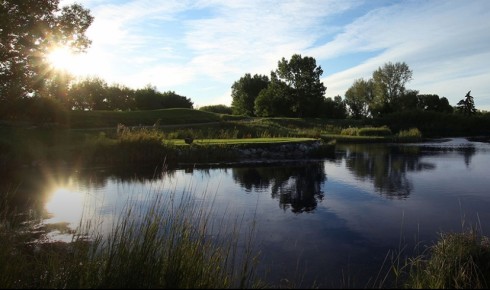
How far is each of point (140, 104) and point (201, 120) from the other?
26.9 meters

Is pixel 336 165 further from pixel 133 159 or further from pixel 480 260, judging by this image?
pixel 480 260

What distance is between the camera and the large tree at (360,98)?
88.7m

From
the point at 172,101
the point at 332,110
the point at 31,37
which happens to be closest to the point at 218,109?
the point at 172,101

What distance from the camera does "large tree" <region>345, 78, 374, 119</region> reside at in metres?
88.7

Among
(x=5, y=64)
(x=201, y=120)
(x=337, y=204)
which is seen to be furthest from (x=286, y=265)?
(x=201, y=120)

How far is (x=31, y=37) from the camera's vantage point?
21.3m

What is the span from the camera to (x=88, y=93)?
202 ft

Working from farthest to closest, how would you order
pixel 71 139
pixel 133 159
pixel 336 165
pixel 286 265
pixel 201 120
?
1. pixel 201 120
2. pixel 71 139
3. pixel 336 165
4. pixel 133 159
5. pixel 286 265

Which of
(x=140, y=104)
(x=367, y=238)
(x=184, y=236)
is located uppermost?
(x=140, y=104)

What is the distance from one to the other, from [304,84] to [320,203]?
61271mm

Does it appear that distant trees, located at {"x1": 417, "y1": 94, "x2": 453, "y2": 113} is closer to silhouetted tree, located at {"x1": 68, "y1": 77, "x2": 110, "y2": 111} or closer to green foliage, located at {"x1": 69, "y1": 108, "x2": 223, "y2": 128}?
green foliage, located at {"x1": 69, "y1": 108, "x2": 223, "y2": 128}

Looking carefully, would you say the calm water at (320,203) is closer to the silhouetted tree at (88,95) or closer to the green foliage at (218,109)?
the silhouetted tree at (88,95)

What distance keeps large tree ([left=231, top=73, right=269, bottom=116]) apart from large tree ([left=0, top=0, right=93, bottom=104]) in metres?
63.4

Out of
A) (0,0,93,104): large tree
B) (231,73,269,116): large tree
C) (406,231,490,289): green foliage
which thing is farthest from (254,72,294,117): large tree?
(406,231,490,289): green foliage
